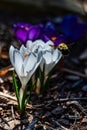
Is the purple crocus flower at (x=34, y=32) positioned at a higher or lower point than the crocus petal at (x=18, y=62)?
higher

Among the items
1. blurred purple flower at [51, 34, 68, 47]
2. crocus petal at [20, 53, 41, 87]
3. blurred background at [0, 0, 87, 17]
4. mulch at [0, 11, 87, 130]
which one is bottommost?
mulch at [0, 11, 87, 130]

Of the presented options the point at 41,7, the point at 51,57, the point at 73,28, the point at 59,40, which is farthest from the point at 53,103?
the point at 41,7

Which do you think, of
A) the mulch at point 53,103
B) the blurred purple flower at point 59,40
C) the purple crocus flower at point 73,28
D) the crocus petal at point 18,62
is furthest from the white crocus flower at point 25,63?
the purple crocus flower at point 73,28

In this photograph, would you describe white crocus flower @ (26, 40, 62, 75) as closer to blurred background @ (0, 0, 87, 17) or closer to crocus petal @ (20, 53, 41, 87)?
crocus petal @ (20, 53, 41, 87)

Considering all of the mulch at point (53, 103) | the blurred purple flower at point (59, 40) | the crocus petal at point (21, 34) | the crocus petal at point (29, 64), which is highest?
the crocus petal at point (21, 34)

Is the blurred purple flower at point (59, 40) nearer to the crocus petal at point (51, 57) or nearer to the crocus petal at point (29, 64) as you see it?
the crocus petal at point (51, 57)

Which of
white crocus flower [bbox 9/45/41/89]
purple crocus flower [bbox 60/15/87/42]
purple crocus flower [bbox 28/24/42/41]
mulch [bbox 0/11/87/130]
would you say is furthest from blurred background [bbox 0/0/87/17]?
white crocus flower [bbox 9/45/41/89]

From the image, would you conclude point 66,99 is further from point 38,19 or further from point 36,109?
point 38,19

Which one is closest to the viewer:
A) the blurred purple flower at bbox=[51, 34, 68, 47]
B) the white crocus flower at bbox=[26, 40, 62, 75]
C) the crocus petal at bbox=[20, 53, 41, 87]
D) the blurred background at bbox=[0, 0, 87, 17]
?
the crocus petal at bbox=[20, 53, 41, 87]

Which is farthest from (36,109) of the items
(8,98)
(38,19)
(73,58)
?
(38,19)
